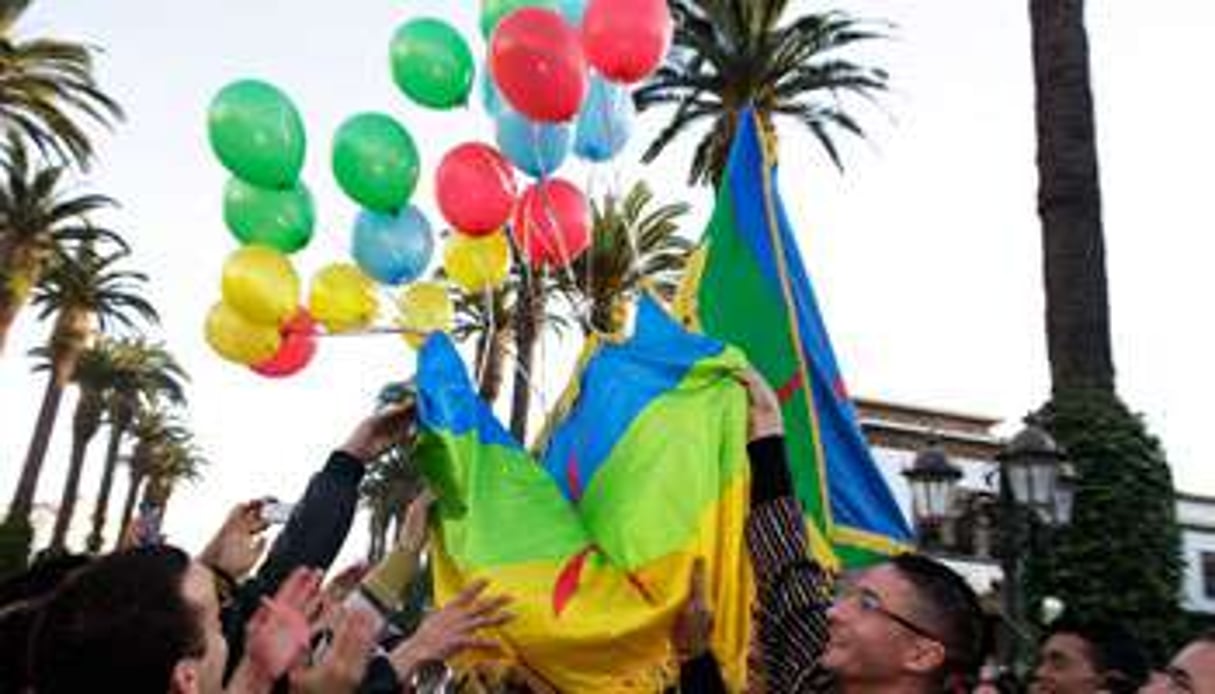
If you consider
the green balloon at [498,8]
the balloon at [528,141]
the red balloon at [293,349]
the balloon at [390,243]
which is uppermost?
the green balloon at [498,8]

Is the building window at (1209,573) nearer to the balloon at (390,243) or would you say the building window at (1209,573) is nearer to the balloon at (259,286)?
the balloon at (390,243)

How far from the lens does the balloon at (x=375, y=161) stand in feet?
19.5

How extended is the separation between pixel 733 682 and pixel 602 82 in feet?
13.0

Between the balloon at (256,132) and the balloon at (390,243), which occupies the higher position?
the balloon at (256,132)

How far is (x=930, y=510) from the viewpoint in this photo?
9.37m

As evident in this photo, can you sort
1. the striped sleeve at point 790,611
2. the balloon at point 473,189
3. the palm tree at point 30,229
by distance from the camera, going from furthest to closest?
the palm tree at point 30,229 < the balloon at point 473,189 < the striped sleeve at point 790,611

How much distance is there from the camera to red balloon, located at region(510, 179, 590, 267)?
6.40 meters

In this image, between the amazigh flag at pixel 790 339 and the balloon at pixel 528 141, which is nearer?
the amazigh flag at pixel 790 339

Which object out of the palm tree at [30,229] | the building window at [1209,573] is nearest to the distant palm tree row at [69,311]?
the palm tree at [30,229]

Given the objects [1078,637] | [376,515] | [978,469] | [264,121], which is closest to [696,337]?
[1078,637]

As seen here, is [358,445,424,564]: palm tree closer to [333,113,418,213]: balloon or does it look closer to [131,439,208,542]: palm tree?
[131,439,208,542]: palm tree

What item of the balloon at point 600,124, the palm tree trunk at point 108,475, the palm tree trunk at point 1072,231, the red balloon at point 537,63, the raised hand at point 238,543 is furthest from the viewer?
the palm tree trunk at point 108,475

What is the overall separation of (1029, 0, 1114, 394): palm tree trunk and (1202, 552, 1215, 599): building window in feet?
91.6

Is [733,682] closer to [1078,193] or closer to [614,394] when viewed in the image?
[614,394]
